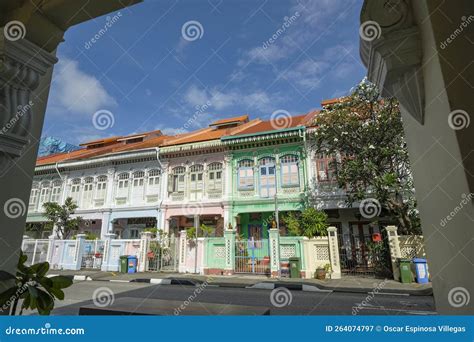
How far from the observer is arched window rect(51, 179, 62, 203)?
18359 mm

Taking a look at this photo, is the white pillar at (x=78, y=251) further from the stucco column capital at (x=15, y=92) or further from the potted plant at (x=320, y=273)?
the stucco column capital at (x=15, y=92)

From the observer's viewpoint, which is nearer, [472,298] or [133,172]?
[472,298]

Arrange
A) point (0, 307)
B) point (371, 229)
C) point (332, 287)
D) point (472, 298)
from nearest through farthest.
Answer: point (472, 298), point (0, 307), point (332, 287), point (371, 229)

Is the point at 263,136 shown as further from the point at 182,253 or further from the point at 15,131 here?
the point at 15,131

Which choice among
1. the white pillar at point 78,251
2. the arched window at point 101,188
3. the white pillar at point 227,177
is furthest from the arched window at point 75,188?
the white pillar at point 227,177

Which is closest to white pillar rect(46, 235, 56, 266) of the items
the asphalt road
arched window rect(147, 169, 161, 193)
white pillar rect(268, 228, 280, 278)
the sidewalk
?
the sidewalk

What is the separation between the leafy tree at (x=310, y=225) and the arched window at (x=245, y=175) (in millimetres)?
3301

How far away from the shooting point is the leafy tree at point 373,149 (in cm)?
1041

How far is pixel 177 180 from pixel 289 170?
640 centimetres

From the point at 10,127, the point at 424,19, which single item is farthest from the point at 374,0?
the point at 10,127

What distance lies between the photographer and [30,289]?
1.73 metres

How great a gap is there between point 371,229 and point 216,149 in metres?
8.84

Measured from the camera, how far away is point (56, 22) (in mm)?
1990

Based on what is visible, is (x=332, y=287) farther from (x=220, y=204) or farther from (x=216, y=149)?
(x=216, y=149)
